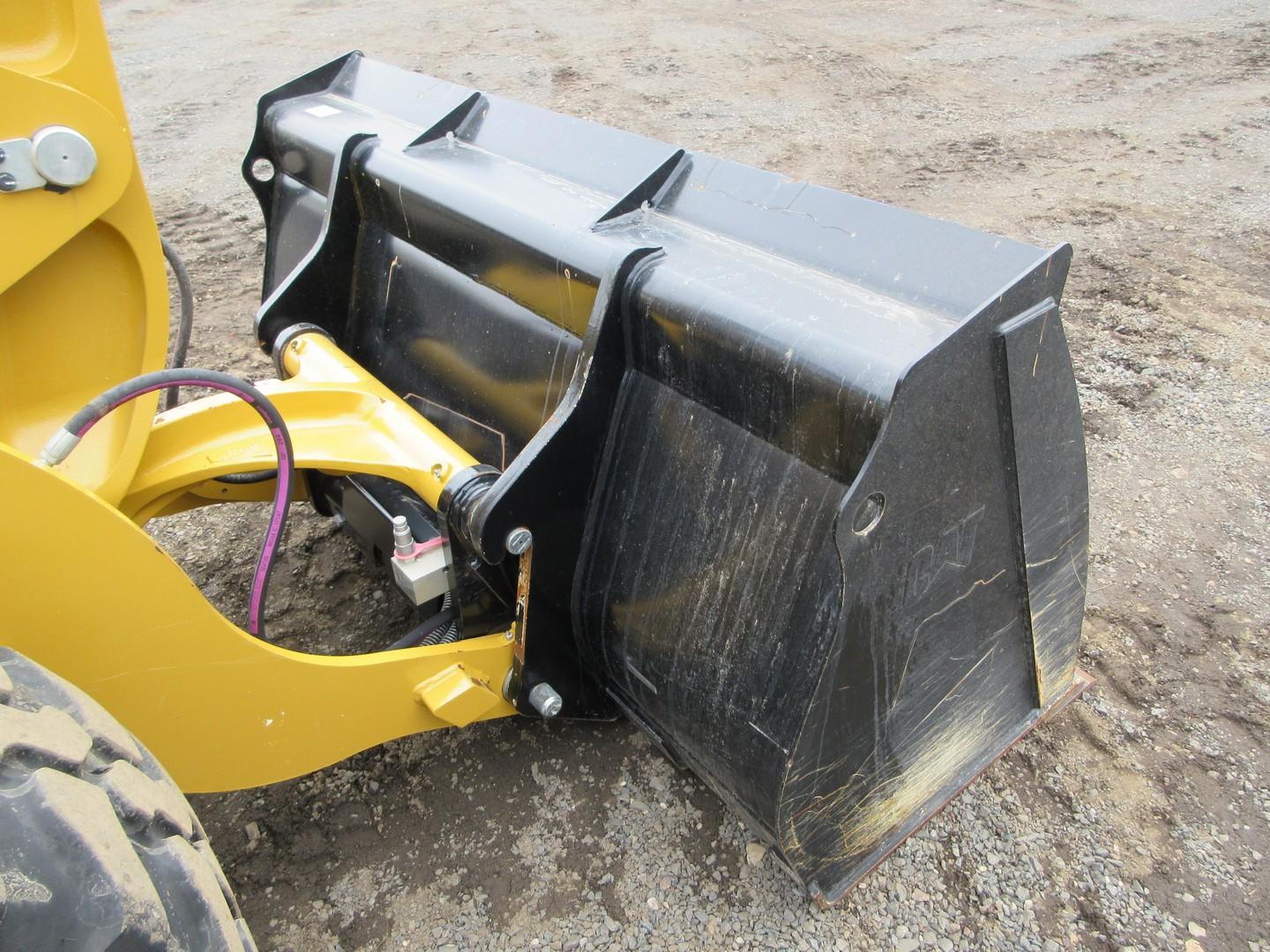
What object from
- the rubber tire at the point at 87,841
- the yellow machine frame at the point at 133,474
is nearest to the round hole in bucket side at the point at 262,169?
the yellow machine frame at the point at 133,474

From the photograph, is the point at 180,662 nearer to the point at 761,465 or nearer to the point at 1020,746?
the point at 761,465

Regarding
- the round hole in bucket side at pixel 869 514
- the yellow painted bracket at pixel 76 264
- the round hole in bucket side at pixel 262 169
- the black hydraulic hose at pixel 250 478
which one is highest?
the yellow painted bracket at pixel 76 264

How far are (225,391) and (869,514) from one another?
0.98 m

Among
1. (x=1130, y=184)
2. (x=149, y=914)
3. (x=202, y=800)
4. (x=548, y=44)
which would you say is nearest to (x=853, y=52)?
(x=548, y=44)

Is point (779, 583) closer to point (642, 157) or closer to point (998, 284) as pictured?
point (998, 284)

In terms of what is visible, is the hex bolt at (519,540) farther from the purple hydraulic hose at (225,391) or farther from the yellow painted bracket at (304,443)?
the purple hydraulic hose at (225,391)

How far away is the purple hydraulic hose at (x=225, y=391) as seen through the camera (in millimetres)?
1242

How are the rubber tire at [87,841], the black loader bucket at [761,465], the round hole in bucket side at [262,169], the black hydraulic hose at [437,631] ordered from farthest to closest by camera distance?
the round hole in bucket side at [262,169] < the black hydraulic hose at [437,631] < the black loader bucket at [761,465] < the rubber tire at [87,841]

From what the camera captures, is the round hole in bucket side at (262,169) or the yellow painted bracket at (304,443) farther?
the round hole in bucket side at (262,169)

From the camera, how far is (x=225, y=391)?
1.47m

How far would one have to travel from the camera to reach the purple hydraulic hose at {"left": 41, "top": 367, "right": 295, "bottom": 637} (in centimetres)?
124

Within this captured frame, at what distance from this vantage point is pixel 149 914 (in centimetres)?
97

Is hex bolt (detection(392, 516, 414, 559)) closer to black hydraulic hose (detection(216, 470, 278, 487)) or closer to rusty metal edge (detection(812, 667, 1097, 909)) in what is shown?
black hydraulic hose (detection(216, 470, 278, 487))

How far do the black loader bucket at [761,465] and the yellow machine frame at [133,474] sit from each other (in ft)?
0.74
